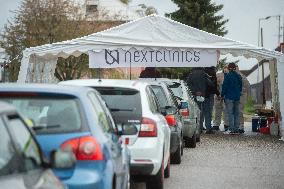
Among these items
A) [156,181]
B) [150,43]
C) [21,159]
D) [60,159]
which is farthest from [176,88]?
[21,159]

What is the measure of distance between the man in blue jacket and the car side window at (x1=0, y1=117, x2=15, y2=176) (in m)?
18.1

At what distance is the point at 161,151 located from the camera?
964cm

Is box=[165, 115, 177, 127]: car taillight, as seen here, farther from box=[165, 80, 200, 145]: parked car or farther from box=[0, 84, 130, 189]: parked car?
box=[0, 84, 130, 189]: parked car

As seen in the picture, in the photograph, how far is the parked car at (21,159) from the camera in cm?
412

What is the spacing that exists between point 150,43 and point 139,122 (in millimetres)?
10828

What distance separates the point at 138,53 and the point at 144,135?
11.0 metres

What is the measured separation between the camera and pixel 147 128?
946cm

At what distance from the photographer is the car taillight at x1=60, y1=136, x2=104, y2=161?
6.34 meters

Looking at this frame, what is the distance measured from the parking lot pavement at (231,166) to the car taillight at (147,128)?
4.88 feet

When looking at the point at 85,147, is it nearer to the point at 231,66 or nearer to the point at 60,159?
the point at 60,159

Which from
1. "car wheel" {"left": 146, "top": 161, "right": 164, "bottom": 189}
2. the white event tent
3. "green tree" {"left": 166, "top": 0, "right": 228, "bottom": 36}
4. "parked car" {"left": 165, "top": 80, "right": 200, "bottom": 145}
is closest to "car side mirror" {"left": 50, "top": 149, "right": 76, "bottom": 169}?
"car wheel" {"left": 146, "top": 161, "right": 164, "bottom": 189}

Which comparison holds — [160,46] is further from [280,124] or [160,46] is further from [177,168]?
[177,168]

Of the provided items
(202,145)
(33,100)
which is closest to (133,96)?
(33,100)

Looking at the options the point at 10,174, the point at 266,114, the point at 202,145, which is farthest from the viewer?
the point at 266,114
